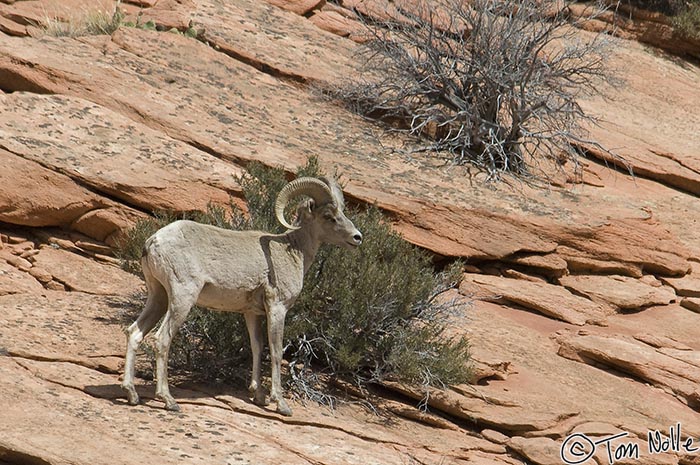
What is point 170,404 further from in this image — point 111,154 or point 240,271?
point 111,154

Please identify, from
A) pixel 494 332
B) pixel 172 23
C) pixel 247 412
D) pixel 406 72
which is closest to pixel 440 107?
pixel 406 72

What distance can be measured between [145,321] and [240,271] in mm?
743

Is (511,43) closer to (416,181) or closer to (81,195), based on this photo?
(416,181)

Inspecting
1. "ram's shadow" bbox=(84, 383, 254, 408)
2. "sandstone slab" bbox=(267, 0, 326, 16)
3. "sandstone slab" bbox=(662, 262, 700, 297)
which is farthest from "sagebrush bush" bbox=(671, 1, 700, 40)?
"ram's shadow" bbox=(84, 383, 254, 408)

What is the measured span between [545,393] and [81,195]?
4.59 m

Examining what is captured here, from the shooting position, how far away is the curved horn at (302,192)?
7.68 m

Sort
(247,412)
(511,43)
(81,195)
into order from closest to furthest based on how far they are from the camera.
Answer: (247,412) → (81,195) → (511,43)

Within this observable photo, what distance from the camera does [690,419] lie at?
31.7 ft

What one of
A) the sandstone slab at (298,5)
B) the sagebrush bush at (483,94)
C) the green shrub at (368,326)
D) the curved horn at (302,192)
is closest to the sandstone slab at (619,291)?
the sagebrush bush at (483,94)

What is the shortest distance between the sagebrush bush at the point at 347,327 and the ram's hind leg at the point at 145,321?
81 cm

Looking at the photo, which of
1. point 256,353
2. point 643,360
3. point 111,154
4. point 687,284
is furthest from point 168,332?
point 687,284

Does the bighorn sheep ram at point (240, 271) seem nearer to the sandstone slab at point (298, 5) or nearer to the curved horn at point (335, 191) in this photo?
the curved horn at point (335, 191)
